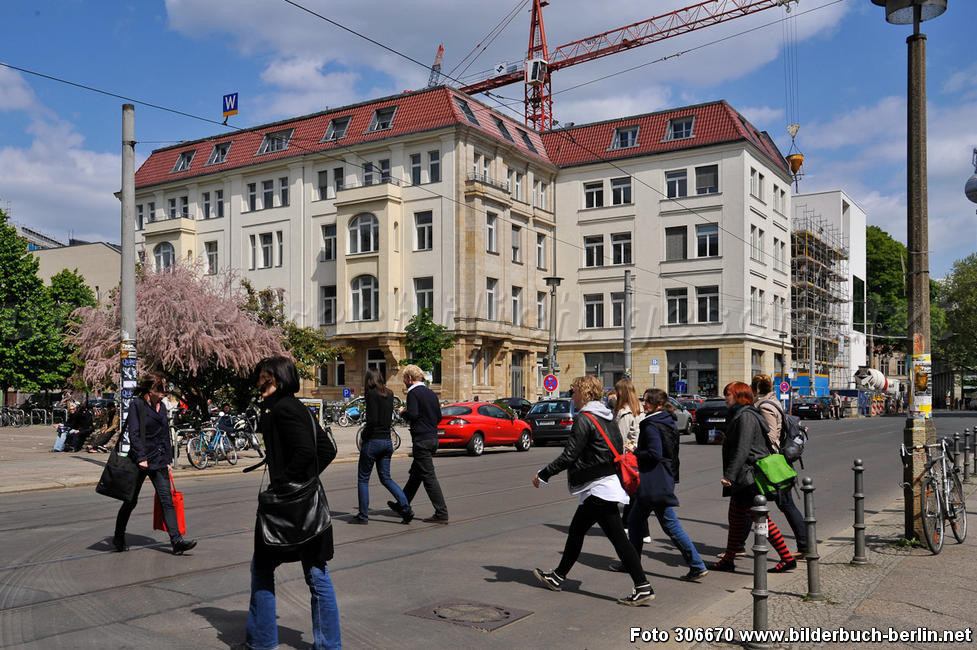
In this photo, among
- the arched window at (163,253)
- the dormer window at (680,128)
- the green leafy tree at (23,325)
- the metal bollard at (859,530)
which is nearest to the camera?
the metal bollard at (859,530)

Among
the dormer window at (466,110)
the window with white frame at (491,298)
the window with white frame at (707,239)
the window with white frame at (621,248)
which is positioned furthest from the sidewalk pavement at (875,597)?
the window with white frame at (621,248)

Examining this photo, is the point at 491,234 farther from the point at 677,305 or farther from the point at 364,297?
the point at 677,305

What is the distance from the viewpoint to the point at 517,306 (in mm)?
48312

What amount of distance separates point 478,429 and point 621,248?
29.8 m

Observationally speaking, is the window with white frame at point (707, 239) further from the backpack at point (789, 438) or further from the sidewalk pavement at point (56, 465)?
the backpack at point (789, 438)

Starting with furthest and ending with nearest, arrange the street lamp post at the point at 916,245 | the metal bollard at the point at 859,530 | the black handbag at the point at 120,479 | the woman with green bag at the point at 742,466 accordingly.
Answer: the street lamp post at the point at 916,245, the black handbag at the point at 120,479, the metal bollard at the point at 859,530, the woman with green bag at the point at 742,466

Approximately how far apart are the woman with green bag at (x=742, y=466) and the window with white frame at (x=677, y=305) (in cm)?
4267

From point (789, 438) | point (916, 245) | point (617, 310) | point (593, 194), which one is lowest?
point (789, 438)

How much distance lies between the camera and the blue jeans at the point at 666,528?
24.9 ft

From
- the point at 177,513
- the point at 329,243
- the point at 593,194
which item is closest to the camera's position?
the point at 177,513

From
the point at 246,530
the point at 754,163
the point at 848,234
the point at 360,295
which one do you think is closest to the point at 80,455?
the point at 246,530

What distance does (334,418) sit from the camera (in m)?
37.7

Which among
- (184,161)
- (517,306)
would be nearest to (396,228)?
(517,306)

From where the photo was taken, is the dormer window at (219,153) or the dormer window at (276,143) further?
the dormer window at (219,153)
